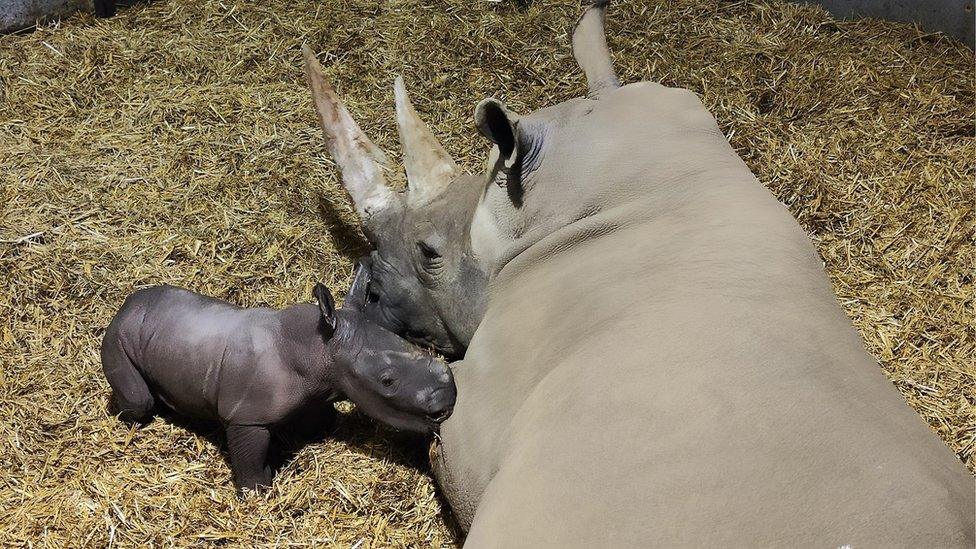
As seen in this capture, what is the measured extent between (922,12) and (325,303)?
3930 mm

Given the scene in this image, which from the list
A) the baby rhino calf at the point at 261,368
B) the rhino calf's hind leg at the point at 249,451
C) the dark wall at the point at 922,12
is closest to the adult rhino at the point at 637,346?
the baby rhino calf at the point at 261,368

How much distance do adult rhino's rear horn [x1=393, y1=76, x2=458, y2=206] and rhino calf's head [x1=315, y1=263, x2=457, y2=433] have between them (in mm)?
546

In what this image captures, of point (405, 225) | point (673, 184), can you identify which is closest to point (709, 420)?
point (673, 184)

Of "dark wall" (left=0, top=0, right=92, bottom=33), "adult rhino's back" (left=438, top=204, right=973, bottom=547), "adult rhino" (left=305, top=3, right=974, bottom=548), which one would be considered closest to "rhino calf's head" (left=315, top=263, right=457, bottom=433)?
"adult rhino" (left=305, top=3, right=974, bottom=548)

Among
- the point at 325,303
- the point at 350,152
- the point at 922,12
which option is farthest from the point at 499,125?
the point at 922,12

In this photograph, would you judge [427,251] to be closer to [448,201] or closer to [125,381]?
[448,201]

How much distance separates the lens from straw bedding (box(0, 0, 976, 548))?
3145 millimetres

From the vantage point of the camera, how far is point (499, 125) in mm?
2717

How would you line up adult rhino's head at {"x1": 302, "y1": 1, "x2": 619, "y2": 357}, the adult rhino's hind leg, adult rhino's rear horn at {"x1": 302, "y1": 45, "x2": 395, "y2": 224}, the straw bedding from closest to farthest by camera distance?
Answer: adult rhino's head at {"x1": 302, "y1": 1, "x2": 619, "y2": 357} → the straw bedding → the adult rhino's hind leg → adult rhino's rear horn at {"x1": 302, "y1": 45, "x2": 395, "y2": 224}

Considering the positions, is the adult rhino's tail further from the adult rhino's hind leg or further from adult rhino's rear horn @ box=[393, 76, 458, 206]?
the adult rhino's hind leg

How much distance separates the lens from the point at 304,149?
4.34 meters

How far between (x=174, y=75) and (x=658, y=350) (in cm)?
365

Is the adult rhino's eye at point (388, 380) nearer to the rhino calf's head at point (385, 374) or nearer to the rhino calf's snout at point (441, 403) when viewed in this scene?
the rhino calf's head at point (385, 374)

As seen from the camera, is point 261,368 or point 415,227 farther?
point 415,227
